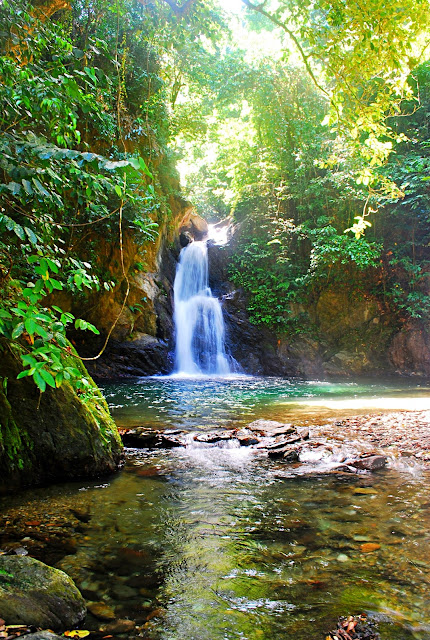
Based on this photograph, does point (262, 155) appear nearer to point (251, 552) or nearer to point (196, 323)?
point (196, 323)

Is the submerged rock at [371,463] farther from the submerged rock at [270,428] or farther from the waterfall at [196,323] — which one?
the waterfall at [196,323]

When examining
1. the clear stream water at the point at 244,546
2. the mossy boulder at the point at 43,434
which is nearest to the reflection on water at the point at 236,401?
the clear stream water at the point at 244,546

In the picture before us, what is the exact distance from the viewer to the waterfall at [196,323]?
581 inches

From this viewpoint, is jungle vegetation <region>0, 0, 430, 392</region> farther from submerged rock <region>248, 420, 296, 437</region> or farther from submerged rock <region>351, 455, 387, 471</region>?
submerged rock <region>351, 455, 387, 471</region>

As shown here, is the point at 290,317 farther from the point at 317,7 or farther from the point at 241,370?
the point at 317,7

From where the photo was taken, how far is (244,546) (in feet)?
7.93

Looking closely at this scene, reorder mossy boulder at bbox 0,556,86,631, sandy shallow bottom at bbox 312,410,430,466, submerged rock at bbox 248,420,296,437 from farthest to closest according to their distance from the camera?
submerged rock at bbox 248,420,296,437, sandy shallow bottom at bbox 312,410,430,466, mossy boulder at bbox 0,556,86,631

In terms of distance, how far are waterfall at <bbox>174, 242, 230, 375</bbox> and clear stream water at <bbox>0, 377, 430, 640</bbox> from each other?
10311 mm

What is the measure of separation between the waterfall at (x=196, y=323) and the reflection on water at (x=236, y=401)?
2.67 meters

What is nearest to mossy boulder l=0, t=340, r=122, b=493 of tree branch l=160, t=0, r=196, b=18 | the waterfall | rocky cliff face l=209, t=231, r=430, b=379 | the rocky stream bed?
the rocky stream bed

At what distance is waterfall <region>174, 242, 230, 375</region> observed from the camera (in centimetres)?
1477

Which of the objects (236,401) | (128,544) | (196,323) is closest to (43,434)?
(128,544)

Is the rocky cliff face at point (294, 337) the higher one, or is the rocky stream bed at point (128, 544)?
the rocky cliff face at point (294, 337)

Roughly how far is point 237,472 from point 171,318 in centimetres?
1176
